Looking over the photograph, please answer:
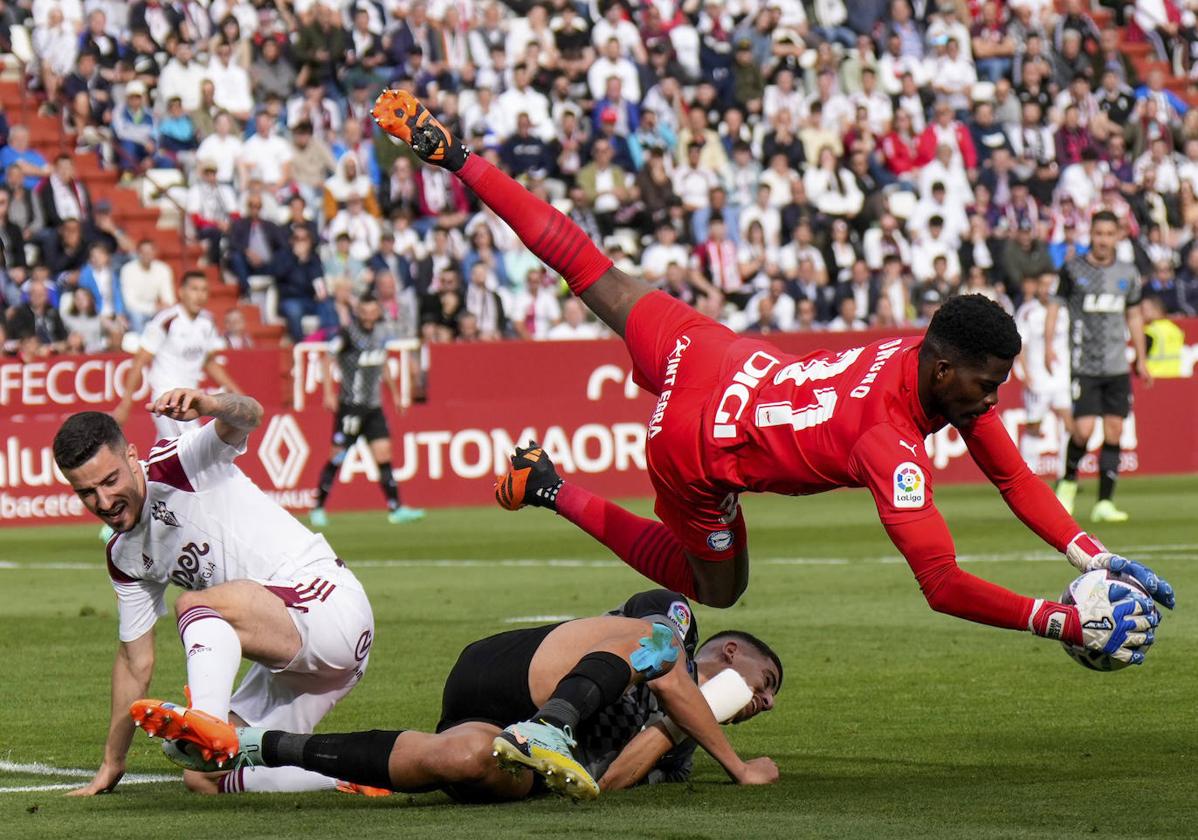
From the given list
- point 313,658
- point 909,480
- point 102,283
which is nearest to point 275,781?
point 313,658

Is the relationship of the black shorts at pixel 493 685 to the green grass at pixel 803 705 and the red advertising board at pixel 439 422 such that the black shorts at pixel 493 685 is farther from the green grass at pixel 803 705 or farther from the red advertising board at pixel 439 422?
the red advertising board at pixel 439 422

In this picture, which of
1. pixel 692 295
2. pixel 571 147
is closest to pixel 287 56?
pixel 571 147

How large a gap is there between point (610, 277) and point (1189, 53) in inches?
1078

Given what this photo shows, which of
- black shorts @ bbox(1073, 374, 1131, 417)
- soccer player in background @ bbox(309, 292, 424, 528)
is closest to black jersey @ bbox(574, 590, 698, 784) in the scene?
black shorts @ bbox(1073, 374, 1131, 417)

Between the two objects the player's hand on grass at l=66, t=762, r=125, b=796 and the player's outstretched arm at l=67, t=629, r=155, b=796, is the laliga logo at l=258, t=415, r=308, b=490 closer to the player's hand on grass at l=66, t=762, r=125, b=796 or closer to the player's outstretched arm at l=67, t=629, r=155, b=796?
the player's outstretched arm at l=67, t=629, r=155, b=796

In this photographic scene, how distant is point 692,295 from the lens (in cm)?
2711

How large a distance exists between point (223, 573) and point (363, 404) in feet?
47.5

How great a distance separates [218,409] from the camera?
298 inches

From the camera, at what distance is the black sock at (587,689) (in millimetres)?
7039

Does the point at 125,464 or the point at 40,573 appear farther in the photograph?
the point at 40,573

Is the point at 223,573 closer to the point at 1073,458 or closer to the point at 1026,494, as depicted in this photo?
the point at 1026,494

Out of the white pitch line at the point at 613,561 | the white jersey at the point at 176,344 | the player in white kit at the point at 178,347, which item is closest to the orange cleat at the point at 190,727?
the white pitch line at the point at 613,561

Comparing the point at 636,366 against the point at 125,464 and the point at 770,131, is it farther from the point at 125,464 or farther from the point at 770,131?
the point at 770,131

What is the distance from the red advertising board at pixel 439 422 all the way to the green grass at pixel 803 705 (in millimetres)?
3368
